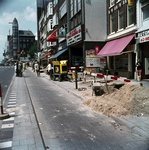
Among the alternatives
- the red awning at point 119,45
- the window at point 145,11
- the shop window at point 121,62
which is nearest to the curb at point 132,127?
the red awning at point 119,45

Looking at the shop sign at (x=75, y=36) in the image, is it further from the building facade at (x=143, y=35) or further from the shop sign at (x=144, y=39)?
the shop sign at (x=144, y=39)

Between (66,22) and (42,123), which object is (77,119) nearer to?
(42,123)

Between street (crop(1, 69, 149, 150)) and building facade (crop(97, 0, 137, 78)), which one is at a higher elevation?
building facade (crop(97, 0, 137, 78))

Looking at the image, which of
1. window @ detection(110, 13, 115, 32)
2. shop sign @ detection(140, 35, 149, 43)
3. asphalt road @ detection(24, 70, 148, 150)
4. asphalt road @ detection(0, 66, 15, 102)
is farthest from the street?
window @ detection(110, 13, 115, 32)

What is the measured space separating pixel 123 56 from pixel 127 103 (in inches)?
488

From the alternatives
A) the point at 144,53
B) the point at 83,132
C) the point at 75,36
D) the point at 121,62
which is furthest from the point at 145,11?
the point at 83,132

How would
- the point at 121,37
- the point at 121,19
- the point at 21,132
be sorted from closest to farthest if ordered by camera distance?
the point at 21,132 < the point at 121,37 < the point at 121,19

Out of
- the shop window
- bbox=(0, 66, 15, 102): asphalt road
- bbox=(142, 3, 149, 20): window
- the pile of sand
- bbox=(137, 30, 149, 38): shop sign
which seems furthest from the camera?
the shop window

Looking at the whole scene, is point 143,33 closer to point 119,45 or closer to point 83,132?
point 119,45

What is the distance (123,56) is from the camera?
1777 cm

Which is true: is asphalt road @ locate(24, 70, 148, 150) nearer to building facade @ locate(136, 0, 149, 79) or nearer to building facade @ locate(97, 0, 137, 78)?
building facade @ locate(136, 0, 149, 79)

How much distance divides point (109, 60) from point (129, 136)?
53.5 feet

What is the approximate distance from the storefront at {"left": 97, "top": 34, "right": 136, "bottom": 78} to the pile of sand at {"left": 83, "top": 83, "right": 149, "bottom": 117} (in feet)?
27.1

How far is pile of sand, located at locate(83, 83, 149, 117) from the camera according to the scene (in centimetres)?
561
